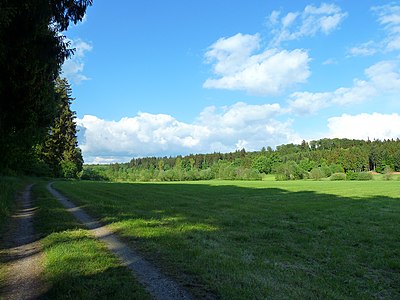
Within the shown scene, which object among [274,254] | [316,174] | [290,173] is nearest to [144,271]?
[274,254]

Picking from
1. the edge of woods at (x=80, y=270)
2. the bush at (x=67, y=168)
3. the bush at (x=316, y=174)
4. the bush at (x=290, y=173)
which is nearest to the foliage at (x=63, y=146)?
the bush at (x=67, y=168)

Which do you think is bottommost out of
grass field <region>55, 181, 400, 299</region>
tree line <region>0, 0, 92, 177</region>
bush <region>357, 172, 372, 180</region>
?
grass field <region>55, 181, 400, 299</region>

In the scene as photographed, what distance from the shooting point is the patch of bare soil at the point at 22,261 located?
5.94m

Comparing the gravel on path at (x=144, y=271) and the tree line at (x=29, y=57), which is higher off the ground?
the tree line at (x=29, y=57)

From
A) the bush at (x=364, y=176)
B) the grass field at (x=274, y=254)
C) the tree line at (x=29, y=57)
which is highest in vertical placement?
the tree line at (x=29, y=57)

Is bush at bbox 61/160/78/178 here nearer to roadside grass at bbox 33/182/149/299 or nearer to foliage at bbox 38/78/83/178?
foliage at bbox 38/78/83/178

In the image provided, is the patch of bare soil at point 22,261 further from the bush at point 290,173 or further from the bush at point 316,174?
the bush at point 316,174

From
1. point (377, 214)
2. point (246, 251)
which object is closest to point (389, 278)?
point (246, 251)

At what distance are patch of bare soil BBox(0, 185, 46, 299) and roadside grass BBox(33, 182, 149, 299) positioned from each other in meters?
0.20

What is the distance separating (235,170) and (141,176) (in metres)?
46.0

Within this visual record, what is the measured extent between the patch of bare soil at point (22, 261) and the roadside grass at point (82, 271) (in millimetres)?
200

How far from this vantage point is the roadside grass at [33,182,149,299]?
18.7ft

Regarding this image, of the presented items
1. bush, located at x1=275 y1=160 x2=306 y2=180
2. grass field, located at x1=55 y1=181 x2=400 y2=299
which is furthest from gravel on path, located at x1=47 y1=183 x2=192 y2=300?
bush, located at x1=275 y1=160 x2=306 y2=180

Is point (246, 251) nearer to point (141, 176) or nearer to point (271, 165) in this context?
point (141, 176)
